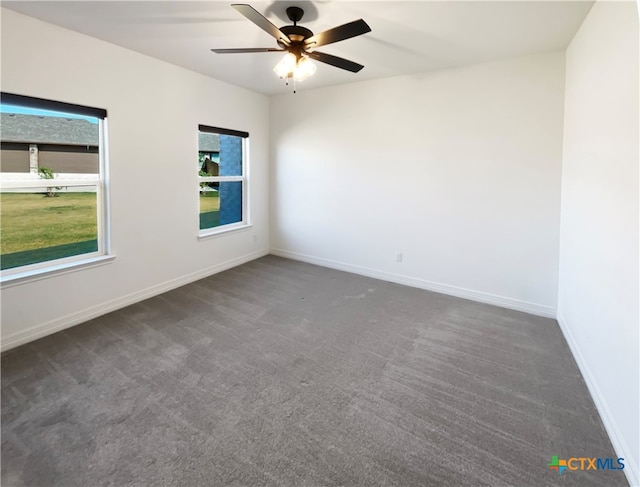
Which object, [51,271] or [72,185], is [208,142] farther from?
[51,271]

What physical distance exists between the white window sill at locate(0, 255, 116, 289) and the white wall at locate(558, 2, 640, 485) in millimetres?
4013

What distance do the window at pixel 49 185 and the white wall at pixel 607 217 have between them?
3976mm

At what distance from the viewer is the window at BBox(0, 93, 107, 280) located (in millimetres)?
2646

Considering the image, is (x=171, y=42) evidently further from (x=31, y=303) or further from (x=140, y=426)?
(x=140, y=426)

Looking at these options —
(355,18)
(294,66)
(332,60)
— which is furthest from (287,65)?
(355,18)

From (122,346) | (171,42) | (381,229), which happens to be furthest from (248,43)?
(122,346)

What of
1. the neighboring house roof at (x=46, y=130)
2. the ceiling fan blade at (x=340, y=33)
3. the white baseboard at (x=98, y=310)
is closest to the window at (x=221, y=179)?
the white baseboard at (x=98, y=310)

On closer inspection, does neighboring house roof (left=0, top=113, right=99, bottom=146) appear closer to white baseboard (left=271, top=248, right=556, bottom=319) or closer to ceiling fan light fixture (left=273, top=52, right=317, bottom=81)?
ceiling fan light fixture (left=273, top=52, right=317, bottom=81)

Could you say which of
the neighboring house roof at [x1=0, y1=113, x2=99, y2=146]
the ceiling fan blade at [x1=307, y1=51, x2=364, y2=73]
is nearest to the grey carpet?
the neighboring house roof at [x1=0, y1=113, x2=99, y2=146]

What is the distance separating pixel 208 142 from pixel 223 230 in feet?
3.98

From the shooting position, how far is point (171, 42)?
301cm

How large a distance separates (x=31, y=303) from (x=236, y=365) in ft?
6.10

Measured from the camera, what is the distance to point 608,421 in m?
1.81

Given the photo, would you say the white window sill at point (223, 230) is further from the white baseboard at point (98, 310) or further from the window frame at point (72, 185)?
the window frame at point (72, 185)
